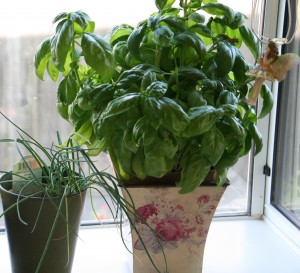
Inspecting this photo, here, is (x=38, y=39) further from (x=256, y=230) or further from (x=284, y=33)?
(x=256, y=230)

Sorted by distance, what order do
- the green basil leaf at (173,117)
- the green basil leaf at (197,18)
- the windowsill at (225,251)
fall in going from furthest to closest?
1. the windowsill at (225,251)
2. the green basil leaf at (197,18)
3. the green basil leaf at (173,117)

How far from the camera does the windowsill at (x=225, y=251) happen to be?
3.79 ft

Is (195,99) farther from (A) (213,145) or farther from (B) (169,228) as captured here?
(B) (169,228)

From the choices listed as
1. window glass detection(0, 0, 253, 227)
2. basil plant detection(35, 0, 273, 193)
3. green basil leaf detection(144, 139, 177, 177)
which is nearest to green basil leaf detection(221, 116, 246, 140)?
basil plant detection(35, 0, 273, 193)

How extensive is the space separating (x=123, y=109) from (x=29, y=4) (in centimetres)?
46

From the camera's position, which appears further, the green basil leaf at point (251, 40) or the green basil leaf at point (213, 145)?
the green basil leaf at point (251, 40)

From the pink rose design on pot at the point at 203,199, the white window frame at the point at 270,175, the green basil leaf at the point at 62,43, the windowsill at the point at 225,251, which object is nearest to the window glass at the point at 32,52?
the white window frame at the point at 270,175

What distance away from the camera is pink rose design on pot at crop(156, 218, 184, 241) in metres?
0.97

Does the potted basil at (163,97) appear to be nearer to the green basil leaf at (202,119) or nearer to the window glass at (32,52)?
the green basil leaf at (202,119)

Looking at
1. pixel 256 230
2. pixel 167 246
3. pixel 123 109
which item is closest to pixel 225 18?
pixel 123 109

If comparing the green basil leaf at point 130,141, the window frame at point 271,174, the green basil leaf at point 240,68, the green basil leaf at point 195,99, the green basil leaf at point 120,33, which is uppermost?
the green basil leaf at point 120,33

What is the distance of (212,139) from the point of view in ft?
2.84

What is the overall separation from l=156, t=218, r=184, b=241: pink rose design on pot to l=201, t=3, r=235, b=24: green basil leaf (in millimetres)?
367

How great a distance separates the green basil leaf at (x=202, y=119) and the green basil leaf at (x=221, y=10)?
194mm
